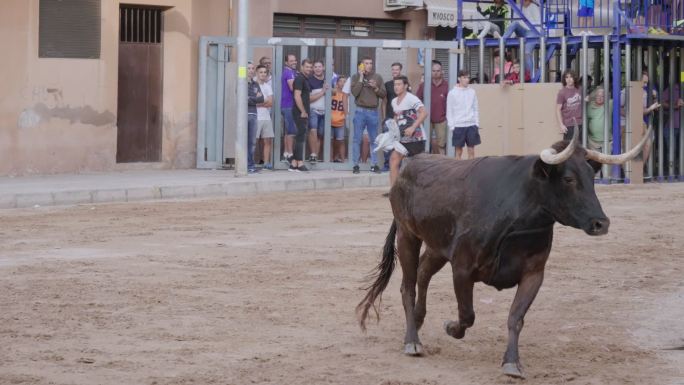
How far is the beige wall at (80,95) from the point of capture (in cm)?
2202

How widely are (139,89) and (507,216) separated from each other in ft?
56.0

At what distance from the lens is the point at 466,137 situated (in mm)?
21984

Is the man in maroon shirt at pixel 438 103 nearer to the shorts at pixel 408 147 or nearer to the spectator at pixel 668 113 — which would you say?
the spectator at pixel 668 113

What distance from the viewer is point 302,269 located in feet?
39.2

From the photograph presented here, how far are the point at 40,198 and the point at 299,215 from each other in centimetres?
388

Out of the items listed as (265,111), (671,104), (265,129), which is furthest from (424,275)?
(671,104)

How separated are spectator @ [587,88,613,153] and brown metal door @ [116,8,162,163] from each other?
24.8 feet

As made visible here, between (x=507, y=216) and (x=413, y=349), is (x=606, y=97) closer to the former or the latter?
(x=413, y=349)

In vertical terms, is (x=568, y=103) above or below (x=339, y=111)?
above

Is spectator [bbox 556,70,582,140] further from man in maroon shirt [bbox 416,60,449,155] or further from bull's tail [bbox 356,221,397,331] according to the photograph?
bull's tail [bbox 356,221,397,331]

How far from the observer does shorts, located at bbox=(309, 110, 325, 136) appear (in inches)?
941

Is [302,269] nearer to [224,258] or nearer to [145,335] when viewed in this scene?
[224,258]

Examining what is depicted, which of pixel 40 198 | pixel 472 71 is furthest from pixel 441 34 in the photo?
pixel 40 198

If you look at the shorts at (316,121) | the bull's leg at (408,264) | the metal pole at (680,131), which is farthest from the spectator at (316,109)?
the bull's leg at (408,264)
